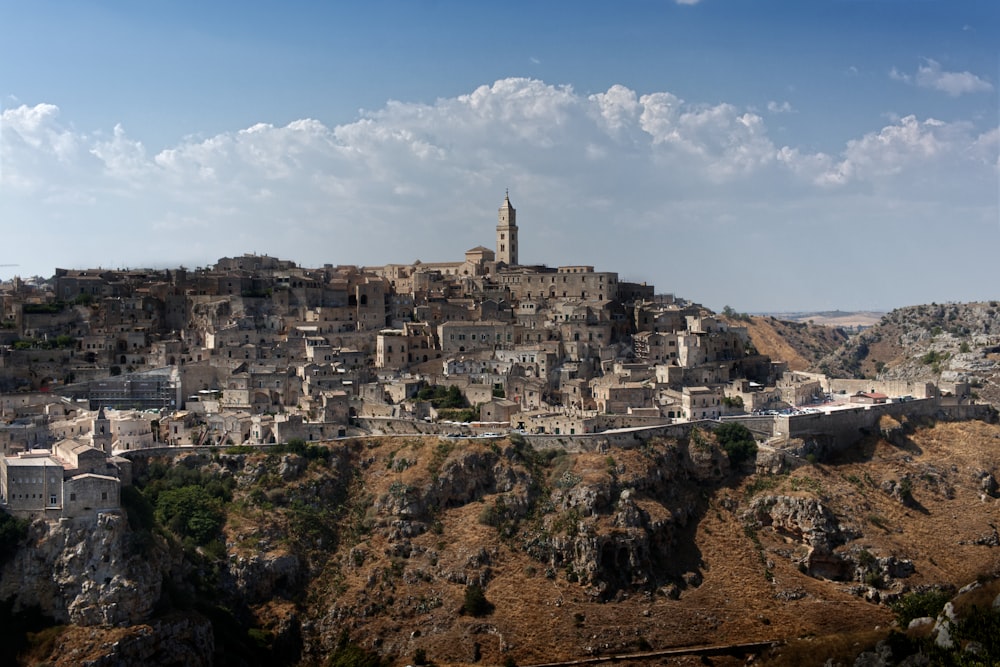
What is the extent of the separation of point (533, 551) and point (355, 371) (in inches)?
614

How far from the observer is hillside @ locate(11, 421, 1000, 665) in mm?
36375

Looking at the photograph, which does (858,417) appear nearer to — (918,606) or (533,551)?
(918,606)

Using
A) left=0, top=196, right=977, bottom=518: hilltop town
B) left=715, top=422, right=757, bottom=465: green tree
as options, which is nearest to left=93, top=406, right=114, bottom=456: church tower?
left=0, top=196, right=977, bottom=518: hilltop town

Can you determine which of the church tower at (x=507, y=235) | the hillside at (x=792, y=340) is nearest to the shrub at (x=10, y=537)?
the church tower at (x=507, y=235)

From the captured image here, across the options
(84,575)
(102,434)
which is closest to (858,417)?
(102,434)

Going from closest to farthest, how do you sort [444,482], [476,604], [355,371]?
[476,604] → [444,482] → [355,371]

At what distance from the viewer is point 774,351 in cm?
9531

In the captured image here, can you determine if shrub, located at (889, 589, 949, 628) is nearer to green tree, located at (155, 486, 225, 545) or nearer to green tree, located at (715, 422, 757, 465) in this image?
green tree, located at (715, 422, 757, 465)

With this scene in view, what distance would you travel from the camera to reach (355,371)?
5066cm

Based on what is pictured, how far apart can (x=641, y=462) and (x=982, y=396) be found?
88.8 feet

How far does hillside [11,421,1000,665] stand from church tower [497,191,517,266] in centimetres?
3039

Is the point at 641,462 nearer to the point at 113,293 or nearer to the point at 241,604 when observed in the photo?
the point at 241,604

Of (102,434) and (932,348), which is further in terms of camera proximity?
(932,348)

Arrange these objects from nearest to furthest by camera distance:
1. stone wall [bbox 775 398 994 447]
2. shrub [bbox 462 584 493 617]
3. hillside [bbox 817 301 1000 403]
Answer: shrub [bbox 462 584 493 617] < stone wall [bbox 775 398 994 447] < hillside [bbox 817 301 1000 403]
